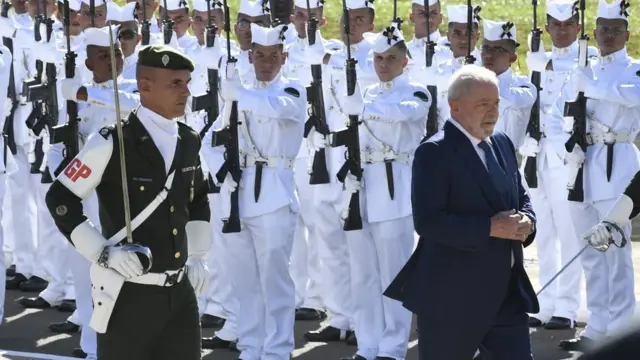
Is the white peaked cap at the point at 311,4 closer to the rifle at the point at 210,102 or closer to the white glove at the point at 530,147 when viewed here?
the rifle at the point at 210,102

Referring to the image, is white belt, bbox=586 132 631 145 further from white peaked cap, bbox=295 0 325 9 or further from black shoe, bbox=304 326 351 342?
white peaked cap, bbox=295 0 325 9

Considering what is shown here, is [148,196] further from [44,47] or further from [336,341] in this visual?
[44,47]

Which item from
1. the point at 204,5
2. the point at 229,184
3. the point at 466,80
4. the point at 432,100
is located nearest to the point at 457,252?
the point at 466,80

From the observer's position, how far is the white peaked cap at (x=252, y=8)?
9.26 metres

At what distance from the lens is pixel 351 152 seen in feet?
25.8

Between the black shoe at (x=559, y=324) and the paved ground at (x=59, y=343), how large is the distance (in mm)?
67

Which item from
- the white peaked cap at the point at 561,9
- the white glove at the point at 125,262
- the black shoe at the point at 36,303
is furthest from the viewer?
the black shoe at the point at 36,303

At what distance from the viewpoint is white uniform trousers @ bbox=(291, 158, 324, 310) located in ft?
30.2

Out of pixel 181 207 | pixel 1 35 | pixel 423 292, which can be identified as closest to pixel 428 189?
pixel 423 292

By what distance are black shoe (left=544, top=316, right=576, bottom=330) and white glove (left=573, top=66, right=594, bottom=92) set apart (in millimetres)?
1570

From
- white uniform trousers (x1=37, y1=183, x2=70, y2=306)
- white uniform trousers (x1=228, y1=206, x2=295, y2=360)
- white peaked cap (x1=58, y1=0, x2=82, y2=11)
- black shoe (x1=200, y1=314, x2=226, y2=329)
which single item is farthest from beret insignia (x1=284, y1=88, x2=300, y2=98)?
white peaked cap (x1=58, y1=0, x2=82, y2=11)

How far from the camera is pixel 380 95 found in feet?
25.9

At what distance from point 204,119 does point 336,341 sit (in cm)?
172

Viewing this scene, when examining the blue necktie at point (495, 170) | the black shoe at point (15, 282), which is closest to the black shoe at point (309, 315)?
the black shoe at point (15, 282)
